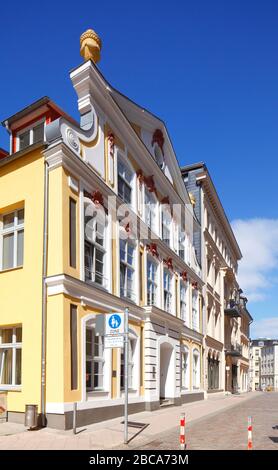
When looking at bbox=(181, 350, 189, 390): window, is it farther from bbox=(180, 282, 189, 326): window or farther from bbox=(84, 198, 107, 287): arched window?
bbox=(84, 198, 107, 287): arched window

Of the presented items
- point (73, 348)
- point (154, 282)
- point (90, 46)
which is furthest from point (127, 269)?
point (90, 46)

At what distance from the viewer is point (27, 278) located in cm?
1536

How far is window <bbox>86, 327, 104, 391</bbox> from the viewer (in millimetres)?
16047

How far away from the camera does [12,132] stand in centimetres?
1845

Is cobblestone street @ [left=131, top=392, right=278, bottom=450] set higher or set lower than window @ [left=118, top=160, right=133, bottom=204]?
lower

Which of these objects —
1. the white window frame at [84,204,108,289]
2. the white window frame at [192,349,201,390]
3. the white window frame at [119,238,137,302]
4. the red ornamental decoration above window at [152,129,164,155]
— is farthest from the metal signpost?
the white window frame at [192,349,201,390]

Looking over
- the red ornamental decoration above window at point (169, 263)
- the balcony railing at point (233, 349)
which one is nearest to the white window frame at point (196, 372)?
the red ornamental decoration above window at point (169, 263)

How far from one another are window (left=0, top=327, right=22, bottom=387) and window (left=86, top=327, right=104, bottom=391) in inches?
86.8

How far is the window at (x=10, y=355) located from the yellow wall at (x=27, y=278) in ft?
1.59

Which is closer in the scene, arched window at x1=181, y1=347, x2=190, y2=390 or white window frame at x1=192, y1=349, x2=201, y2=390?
arched window at x1=181, y1=347, x2=190, y2=390

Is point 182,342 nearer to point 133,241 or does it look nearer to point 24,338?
point 133,241

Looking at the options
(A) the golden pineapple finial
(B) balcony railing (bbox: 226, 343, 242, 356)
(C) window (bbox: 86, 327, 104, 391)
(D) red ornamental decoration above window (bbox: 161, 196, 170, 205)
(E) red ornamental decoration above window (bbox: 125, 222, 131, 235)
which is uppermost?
(A) the golden pineapple finial
